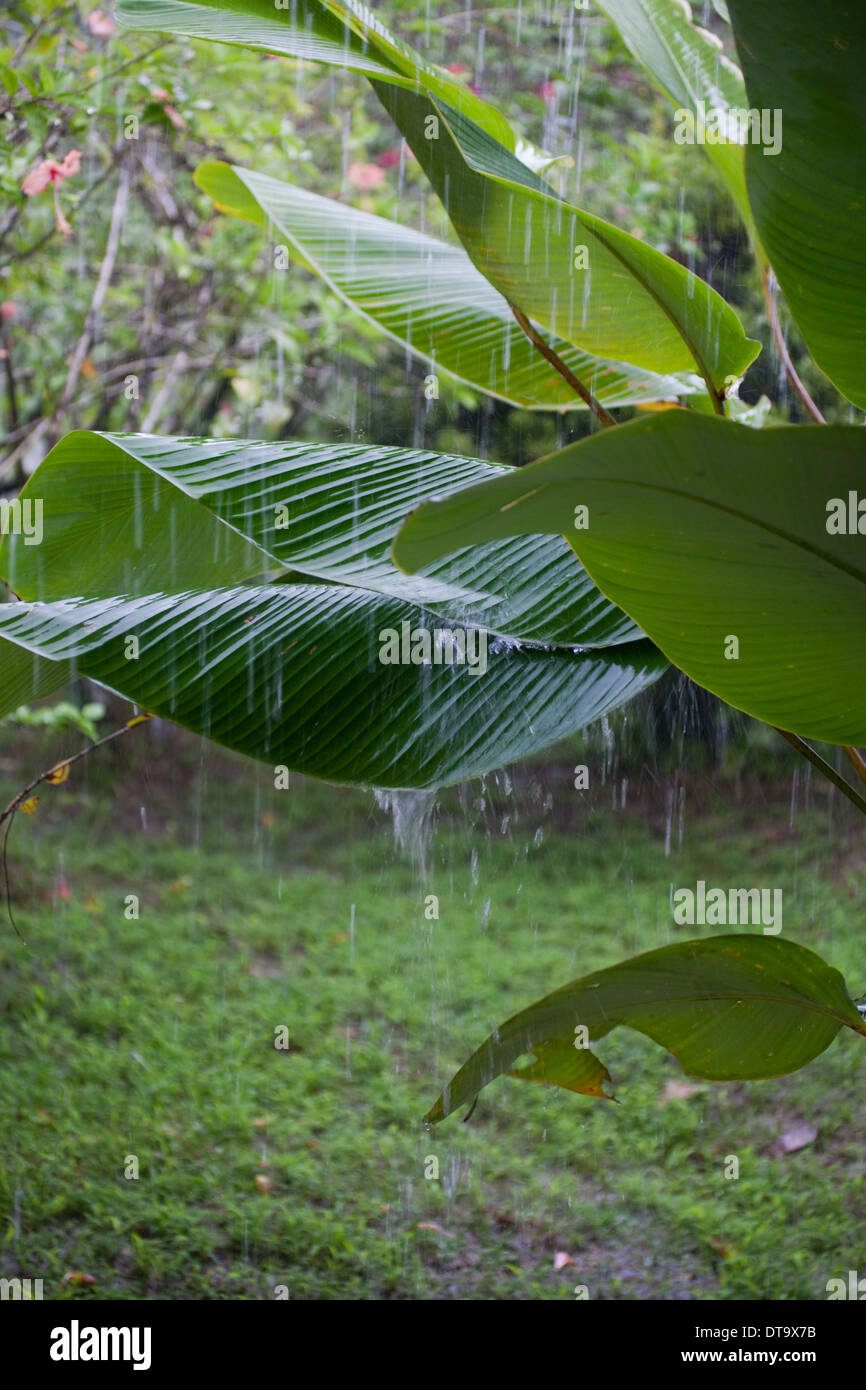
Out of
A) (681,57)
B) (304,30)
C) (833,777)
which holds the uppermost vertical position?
(681,57)

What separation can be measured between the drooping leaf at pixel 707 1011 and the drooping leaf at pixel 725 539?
0.13 meters

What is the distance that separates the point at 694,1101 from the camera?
89.0 inches

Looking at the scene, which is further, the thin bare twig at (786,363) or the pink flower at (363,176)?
the pink flower at (363,176)

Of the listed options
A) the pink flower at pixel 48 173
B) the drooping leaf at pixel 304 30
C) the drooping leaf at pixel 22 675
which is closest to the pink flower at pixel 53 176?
the pink flower at pixel 48 173

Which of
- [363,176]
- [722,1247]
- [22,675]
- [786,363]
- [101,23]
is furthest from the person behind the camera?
[363,176]

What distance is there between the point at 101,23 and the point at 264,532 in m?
2.07

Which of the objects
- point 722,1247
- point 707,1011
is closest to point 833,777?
point 707,1011

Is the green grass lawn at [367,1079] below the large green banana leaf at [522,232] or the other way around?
below

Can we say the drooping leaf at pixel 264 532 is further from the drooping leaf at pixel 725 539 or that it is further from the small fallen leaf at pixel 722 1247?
the small fallen leaf at pixel 722 1247

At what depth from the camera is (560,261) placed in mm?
639

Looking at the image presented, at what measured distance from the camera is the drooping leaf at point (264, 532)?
63 cm

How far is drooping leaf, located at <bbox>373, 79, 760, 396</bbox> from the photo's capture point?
1.87ft

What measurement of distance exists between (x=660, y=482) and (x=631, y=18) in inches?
25.9

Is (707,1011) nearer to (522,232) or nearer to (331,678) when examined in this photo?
(331,678)
